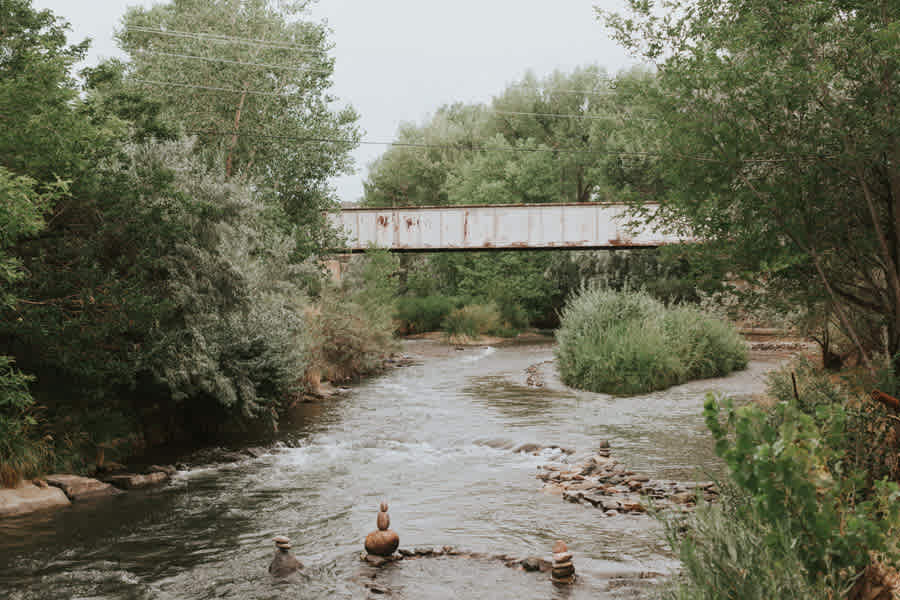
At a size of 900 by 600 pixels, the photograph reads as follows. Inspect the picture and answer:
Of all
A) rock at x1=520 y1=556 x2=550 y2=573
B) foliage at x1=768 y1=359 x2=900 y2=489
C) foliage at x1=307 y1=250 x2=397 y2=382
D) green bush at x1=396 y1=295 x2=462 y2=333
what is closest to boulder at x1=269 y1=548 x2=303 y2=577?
rock at x1=520 y1=556 x2=550 y2=573

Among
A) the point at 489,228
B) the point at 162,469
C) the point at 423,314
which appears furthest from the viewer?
the point at 423,314

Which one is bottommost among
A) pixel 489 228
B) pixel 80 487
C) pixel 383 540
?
pixel 80 487

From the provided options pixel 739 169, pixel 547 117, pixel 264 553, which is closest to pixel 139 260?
pixel 264 553

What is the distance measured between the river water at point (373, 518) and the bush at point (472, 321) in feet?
68.6

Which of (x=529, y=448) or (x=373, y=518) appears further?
(x=529, y=448)

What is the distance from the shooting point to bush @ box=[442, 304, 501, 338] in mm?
36781

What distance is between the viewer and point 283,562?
675 cm

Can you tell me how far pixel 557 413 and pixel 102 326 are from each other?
9139 mm

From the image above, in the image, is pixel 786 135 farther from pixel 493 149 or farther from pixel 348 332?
pixel 493 149

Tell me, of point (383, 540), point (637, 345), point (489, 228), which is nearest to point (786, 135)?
point (383, 540)

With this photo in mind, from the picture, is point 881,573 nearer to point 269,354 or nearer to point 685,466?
point 685,466

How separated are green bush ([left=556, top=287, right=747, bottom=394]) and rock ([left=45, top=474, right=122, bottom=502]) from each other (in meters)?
12.1

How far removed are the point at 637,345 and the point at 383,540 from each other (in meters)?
12.9

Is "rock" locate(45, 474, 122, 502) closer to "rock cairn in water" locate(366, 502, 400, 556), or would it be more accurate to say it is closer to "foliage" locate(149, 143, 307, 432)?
"foliage" locate(149, 143, 307, 432)
